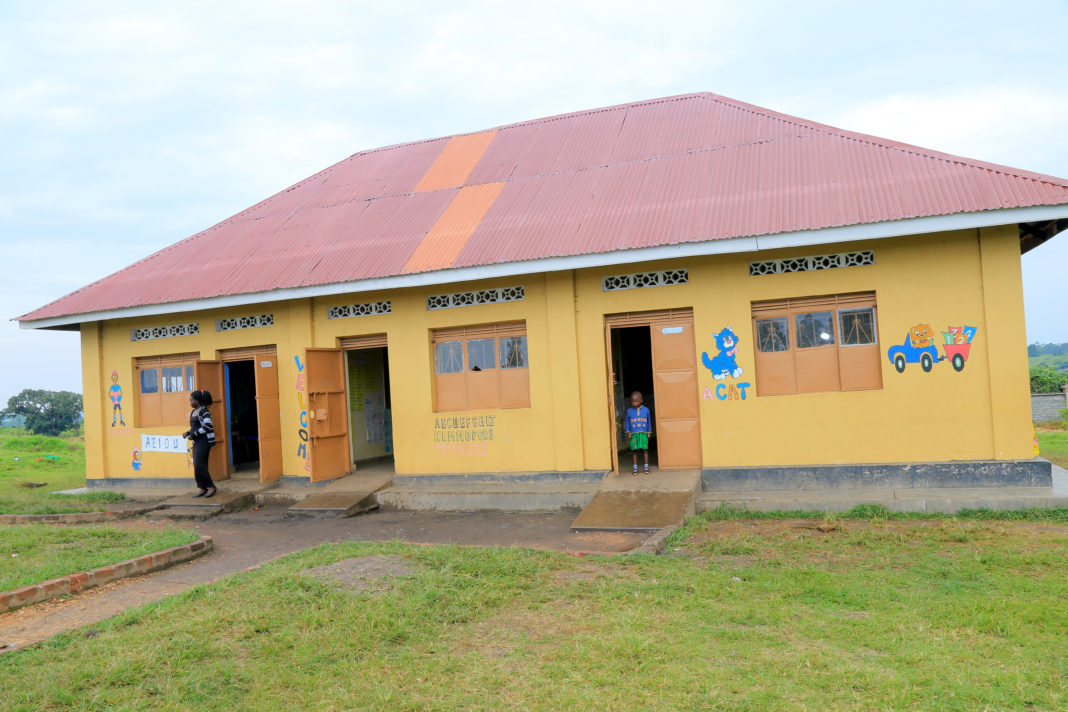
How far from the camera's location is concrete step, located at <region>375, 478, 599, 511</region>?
9.48 m

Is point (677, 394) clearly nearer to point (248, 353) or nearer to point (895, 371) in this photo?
point (895, 371)

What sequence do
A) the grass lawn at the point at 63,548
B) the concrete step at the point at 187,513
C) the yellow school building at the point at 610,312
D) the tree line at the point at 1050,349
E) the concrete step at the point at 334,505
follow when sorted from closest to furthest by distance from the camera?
the grass lawn at the point at 63,548, the yellow school building at the point at 610,312, the concrete step at the point at 334,505, the concrete step at the point at 187,513, the tree line at the point at 1050,349

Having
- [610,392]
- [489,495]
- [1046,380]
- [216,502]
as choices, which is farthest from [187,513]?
[1046,380]

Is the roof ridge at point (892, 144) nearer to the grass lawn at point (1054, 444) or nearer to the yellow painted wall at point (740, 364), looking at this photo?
the yellow painted wall at point (740, 364)

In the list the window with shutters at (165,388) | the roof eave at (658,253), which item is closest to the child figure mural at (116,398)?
the window with shutters at (165,388)

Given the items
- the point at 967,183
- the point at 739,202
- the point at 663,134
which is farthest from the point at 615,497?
the point at 663,134

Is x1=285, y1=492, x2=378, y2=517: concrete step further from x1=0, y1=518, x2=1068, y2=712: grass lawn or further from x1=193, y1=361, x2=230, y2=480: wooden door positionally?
x1=0, y1=518, x2=1068, y2=712: grass lawn

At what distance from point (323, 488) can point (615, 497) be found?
456 cm

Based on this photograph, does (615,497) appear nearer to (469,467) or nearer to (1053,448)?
(469,467)

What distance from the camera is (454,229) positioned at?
1091 centimetres

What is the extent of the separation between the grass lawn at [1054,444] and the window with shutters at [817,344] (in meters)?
4.32

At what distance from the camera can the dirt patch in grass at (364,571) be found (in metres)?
Answer: 5.66

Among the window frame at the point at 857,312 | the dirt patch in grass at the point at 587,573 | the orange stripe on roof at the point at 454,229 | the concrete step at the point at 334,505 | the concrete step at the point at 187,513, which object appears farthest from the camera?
the concrete step at the point at 187,513

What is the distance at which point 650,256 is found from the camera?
8984mm
